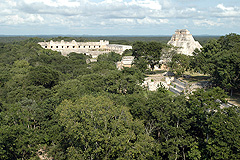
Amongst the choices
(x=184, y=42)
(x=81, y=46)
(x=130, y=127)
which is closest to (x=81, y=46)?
(x=81, y=46)

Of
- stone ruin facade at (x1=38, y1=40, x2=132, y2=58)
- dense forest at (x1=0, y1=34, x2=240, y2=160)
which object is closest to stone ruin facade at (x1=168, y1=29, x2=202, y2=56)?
stone ruin facade at (x1=38, y1=40, x2=132, y2=58)

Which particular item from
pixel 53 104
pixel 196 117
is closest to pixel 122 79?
pixel 53 104

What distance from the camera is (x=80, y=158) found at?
11039 mm

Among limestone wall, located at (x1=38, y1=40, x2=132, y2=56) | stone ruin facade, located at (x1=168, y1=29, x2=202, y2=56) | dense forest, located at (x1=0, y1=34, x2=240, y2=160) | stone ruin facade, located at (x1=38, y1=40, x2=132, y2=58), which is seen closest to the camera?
dense forest, located at (x1=0, y1=34, x2=240, y2=160)

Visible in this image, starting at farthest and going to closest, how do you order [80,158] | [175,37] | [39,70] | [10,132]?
[175,37]
[39,70]
[10,132]
[80,158]

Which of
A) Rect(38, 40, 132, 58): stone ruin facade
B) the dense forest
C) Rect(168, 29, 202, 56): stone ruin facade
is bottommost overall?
the dense forest

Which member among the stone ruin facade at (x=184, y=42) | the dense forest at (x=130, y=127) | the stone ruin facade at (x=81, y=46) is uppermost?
the stone ruin facade at (x=184, y=42)

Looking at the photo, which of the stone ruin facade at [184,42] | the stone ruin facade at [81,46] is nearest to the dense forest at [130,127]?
the stone ruin facade at [184,42]

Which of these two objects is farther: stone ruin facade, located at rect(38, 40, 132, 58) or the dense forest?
stone ruin facade, located at rect(38, 40, 132, 58)

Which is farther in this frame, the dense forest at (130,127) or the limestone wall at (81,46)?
the limestone wall at (81,46)

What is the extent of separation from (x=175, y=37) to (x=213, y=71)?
80.9ft

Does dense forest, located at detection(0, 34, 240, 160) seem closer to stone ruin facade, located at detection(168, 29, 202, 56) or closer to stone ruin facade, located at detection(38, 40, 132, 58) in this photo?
stone ruin facade, located at detection(168, 29, 202, 56)

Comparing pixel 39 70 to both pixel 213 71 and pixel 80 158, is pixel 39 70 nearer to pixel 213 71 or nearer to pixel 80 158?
pixel 80 158

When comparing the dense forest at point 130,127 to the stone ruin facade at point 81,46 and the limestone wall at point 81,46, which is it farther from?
the limestone wall at point 81,46
